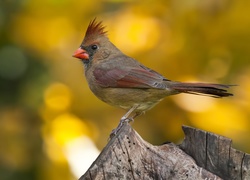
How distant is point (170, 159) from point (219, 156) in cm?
24

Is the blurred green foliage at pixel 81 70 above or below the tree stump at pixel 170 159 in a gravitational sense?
above

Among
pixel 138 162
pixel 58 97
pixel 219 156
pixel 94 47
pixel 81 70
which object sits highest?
pixel 94 47

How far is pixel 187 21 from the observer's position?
5090mm

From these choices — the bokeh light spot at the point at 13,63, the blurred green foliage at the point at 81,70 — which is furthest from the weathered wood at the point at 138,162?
the bokeh light spot at the point at 13,63

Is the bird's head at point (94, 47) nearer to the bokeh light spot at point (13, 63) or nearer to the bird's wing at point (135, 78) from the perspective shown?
the bird's wing at point (135, 78)

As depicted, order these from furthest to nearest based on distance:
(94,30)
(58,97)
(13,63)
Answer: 1. (13,63)
2. (58,97)
3. (94,30)

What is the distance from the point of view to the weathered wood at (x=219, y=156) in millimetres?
3695

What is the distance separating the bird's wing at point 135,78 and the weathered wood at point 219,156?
3.42 feet

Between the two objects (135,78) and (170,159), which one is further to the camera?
(135,78)

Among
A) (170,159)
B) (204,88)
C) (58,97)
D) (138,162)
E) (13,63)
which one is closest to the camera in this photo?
(138,162)

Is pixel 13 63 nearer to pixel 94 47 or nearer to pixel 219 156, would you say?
pixel 94 47

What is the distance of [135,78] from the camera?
4.82 m

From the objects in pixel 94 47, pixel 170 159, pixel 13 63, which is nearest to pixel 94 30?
pixel 94 47

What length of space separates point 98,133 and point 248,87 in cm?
107
